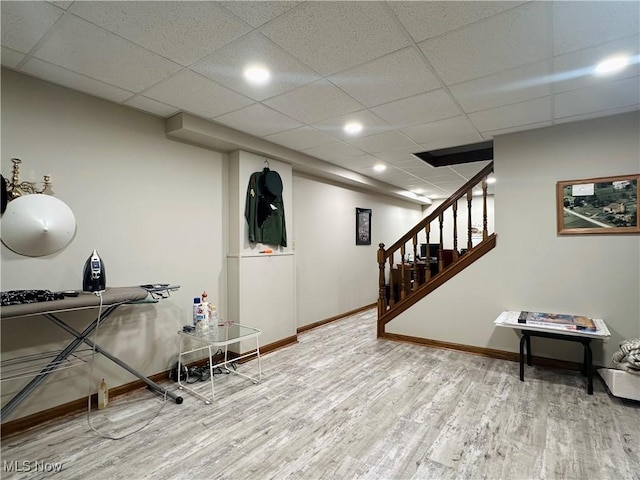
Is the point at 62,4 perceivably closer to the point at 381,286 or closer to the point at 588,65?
the point at 588,65

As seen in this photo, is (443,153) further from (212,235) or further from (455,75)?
(212,235)

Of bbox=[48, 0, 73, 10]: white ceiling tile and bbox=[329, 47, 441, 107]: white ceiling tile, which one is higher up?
bbox=[329, 47, 441, 107]: white ceiling tile

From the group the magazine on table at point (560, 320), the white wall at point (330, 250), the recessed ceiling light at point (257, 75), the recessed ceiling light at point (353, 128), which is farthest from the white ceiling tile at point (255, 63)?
the magazine on table at point (560, 320)

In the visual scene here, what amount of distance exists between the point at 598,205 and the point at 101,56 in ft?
14.3

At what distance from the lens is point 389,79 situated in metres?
2.41

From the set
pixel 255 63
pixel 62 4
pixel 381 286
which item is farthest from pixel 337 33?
pixel 381 286

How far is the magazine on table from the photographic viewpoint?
2.82 meters

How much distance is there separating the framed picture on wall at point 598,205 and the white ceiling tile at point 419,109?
1489mm

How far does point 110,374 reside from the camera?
8.95 feet

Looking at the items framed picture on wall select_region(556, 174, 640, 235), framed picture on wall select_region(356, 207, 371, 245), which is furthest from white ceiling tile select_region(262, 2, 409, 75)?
framed picture on wall select_region(356, 207, 371, 245)

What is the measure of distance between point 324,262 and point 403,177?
216 cm

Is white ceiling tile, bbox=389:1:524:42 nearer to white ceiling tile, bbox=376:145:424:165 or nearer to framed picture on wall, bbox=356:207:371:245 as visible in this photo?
white ceiling tile, bbox=376:145:424:165

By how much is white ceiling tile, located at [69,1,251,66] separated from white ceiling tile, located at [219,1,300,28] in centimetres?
5

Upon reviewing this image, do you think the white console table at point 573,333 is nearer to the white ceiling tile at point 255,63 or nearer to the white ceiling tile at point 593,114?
the white ceiling tile at point 593,114
